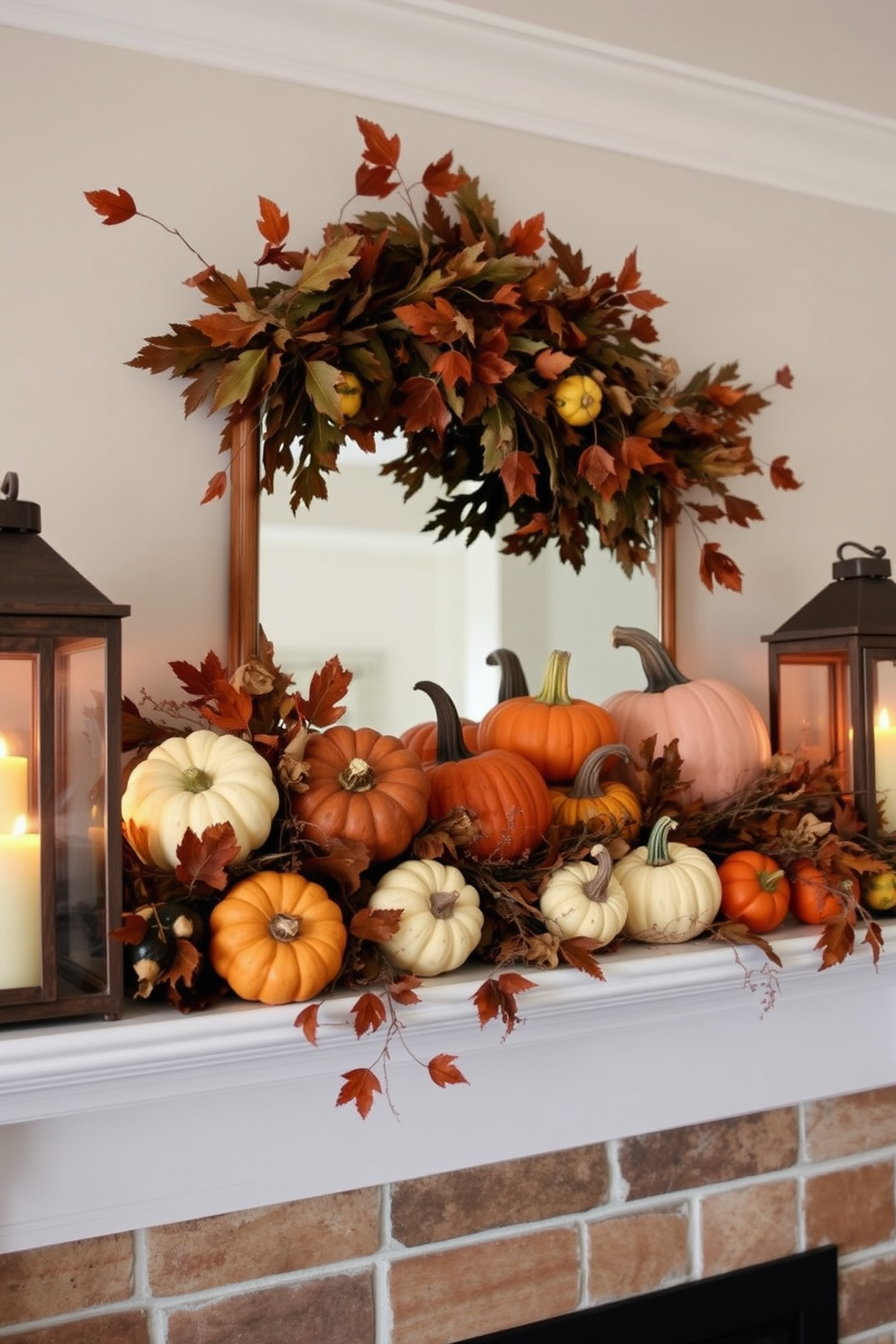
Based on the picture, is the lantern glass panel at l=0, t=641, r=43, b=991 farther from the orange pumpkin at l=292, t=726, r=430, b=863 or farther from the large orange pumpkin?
the large orange pumpkin

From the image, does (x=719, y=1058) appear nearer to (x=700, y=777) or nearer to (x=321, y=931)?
(x=700, y=777)

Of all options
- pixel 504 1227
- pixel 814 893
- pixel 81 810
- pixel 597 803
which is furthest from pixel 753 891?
pixel 81 810

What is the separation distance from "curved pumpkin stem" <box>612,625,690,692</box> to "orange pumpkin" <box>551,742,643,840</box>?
198 millimetres

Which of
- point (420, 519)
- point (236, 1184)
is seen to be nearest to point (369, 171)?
point (420, 519)

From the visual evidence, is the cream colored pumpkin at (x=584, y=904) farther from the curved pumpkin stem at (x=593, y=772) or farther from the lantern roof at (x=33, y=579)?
the lantern roof at (x=33, y=579)

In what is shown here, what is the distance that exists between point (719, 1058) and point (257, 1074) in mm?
635

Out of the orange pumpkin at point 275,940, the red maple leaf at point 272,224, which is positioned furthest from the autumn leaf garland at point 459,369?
the orange pumpkin at point 275,940

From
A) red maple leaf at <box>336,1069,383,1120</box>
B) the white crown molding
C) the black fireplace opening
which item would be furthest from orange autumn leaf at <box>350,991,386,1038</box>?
the white crown molding

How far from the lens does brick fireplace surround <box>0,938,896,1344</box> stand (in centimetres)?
Answer: 114

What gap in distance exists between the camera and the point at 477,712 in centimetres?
145

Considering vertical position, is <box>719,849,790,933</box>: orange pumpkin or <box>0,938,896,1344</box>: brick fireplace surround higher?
<box>719,849,790,933</box>: orange pumpkin

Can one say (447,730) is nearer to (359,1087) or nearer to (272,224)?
(359,1087)

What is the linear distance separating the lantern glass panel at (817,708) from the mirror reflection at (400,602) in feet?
0.87

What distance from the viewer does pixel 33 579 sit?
3.18 ft
